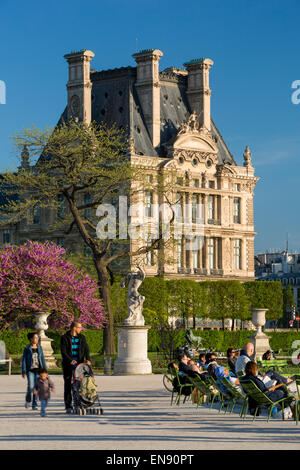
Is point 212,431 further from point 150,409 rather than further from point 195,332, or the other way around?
point 195,332

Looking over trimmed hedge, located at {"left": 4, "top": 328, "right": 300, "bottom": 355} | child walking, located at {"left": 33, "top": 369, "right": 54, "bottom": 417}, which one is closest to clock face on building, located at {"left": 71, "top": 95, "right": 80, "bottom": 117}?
trimmed hedge, located at {"left": 4, "top": 328, "right": 300, "bottom": 355}

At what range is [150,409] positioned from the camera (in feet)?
59.9

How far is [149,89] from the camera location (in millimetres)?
80500

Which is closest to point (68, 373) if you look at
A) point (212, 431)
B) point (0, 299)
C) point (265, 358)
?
point (212, 431)

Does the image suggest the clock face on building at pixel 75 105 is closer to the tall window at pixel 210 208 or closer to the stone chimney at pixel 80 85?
the stone chimney at pixel 80 85

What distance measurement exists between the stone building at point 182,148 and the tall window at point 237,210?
0.25 ft

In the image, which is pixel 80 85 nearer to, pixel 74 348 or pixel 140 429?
pixel 74 348

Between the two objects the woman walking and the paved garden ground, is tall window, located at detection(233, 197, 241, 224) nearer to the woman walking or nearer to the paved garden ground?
the paved garden ground

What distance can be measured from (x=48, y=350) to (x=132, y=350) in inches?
214

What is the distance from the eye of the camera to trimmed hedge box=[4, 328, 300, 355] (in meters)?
48.3

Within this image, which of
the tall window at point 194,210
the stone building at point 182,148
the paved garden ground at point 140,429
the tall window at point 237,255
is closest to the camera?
the paved garden ground at point 140,429

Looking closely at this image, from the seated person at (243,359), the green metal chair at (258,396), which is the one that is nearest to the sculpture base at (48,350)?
the seated person at (243,359)

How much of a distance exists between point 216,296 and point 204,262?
928cm

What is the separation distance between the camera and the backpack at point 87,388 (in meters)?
17.1
